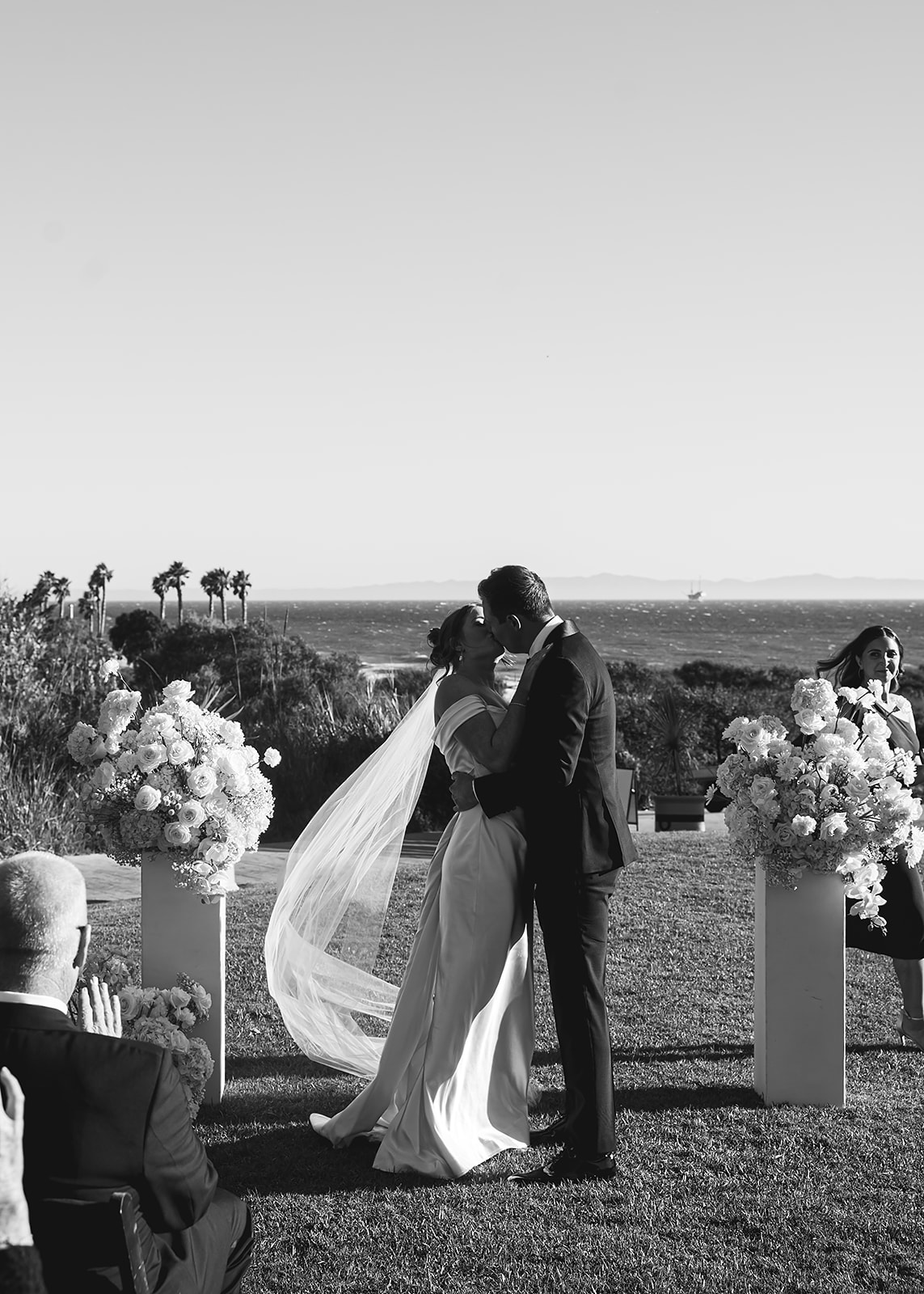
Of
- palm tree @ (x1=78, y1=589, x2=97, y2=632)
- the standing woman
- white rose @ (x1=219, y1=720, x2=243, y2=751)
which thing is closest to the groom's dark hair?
white rose @ (x1=219, y1=720, x2=243, y2=751)

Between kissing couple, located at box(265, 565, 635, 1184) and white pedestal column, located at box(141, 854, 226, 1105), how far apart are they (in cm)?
68

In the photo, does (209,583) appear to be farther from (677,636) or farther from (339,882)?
(339,882)

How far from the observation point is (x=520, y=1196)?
14.8 ft

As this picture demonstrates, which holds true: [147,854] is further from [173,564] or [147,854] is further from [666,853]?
[173,564]

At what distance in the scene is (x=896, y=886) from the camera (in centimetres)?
633

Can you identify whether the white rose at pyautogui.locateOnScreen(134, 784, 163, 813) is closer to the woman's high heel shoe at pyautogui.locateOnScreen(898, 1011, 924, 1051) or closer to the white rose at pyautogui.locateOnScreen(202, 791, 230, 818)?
the white rose at pyautogui.locateOnScreen(202, 791, 230, 818)

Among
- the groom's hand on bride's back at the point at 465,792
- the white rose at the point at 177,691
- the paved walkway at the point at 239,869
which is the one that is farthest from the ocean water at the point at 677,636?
the groom's hand on bride's back at the point at 465,792

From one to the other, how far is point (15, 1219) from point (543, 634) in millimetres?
3053

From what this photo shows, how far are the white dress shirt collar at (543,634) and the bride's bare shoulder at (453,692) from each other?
0.33m

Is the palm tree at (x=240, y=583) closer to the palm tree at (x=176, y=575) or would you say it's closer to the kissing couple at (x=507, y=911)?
the palm tree at (x=176, y=575)

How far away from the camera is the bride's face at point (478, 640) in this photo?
16.8 ft

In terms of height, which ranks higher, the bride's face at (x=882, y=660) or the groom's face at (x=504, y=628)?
the groom's face at (x=504, y=628)

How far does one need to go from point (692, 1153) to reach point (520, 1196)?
845 millimetres

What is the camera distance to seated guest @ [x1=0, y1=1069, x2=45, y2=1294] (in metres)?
2.25
